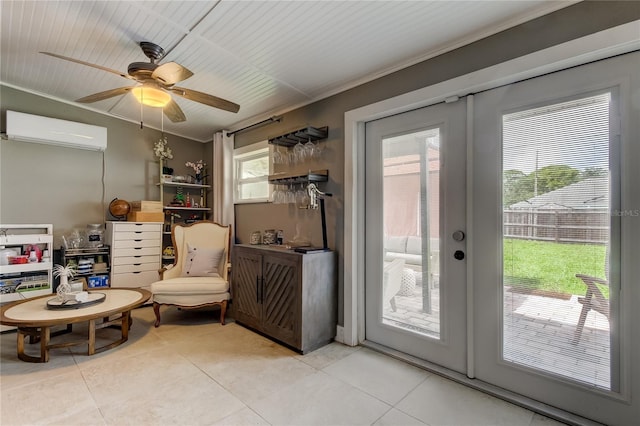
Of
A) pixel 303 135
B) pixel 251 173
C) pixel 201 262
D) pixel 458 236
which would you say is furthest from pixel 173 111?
pixel 458 236

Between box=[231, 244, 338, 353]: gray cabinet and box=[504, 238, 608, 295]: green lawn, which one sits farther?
box=[231, 244, 338, 353]: gray cabinet

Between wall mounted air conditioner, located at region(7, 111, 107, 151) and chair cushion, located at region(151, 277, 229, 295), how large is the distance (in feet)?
6.88

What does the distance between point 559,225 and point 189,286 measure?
132 inches

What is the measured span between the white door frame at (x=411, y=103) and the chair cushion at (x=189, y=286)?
1.46m

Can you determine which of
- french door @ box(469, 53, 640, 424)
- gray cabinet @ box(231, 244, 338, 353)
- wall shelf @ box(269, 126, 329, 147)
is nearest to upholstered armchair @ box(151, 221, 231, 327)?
gray cabinet @ box(231, 244, 338, 353)

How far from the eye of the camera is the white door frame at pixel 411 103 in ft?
5.46

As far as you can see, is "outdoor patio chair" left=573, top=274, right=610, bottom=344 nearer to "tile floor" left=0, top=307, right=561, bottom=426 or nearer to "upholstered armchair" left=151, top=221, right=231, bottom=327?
"tile floor" left=0, top=307, right=561, bottom=426

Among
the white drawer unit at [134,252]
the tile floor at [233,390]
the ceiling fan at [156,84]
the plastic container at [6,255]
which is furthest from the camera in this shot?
the white drawer unit at [134,252]

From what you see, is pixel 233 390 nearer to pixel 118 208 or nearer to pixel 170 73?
pixel 170 73

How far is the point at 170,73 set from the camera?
6.95ft

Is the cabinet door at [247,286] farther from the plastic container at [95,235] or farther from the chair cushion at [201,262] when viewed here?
the plastic container at [95,235]

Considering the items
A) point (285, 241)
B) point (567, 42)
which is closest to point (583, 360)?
point (567, 42)

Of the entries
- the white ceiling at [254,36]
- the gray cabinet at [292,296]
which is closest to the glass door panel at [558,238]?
the white ceiling at [254,36]

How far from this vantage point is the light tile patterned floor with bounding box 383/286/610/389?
174cm
